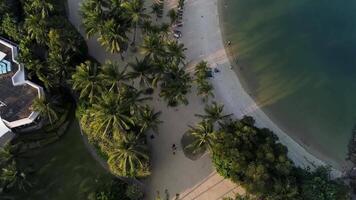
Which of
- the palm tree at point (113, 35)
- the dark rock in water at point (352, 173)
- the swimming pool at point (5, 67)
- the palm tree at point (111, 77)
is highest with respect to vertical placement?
the palm tree at point (113, 35)

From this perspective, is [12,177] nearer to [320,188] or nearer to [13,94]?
[13,94]

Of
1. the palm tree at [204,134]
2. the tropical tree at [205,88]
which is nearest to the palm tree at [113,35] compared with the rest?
the tropical tree at [205,88]

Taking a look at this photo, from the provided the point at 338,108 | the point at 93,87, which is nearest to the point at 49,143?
the point at 93,87

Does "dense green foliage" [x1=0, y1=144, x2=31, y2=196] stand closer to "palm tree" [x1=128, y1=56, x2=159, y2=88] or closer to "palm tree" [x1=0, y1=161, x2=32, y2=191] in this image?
A: "palm tree" [x1=0, y1=161, x2=32, y2=191]

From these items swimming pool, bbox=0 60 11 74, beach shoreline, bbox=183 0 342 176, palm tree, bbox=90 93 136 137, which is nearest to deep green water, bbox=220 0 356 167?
beach shoreline, bbox=183 0 342 176

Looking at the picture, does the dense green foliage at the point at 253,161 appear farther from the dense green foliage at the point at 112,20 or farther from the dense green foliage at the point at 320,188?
the dense green foliage at the point at 112,20

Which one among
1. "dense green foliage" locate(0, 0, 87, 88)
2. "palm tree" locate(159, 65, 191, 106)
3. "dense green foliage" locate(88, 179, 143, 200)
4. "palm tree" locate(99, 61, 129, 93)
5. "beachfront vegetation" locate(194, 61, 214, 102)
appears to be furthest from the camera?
"beachfront vegetation" locate(194, 61, 214, 102)
